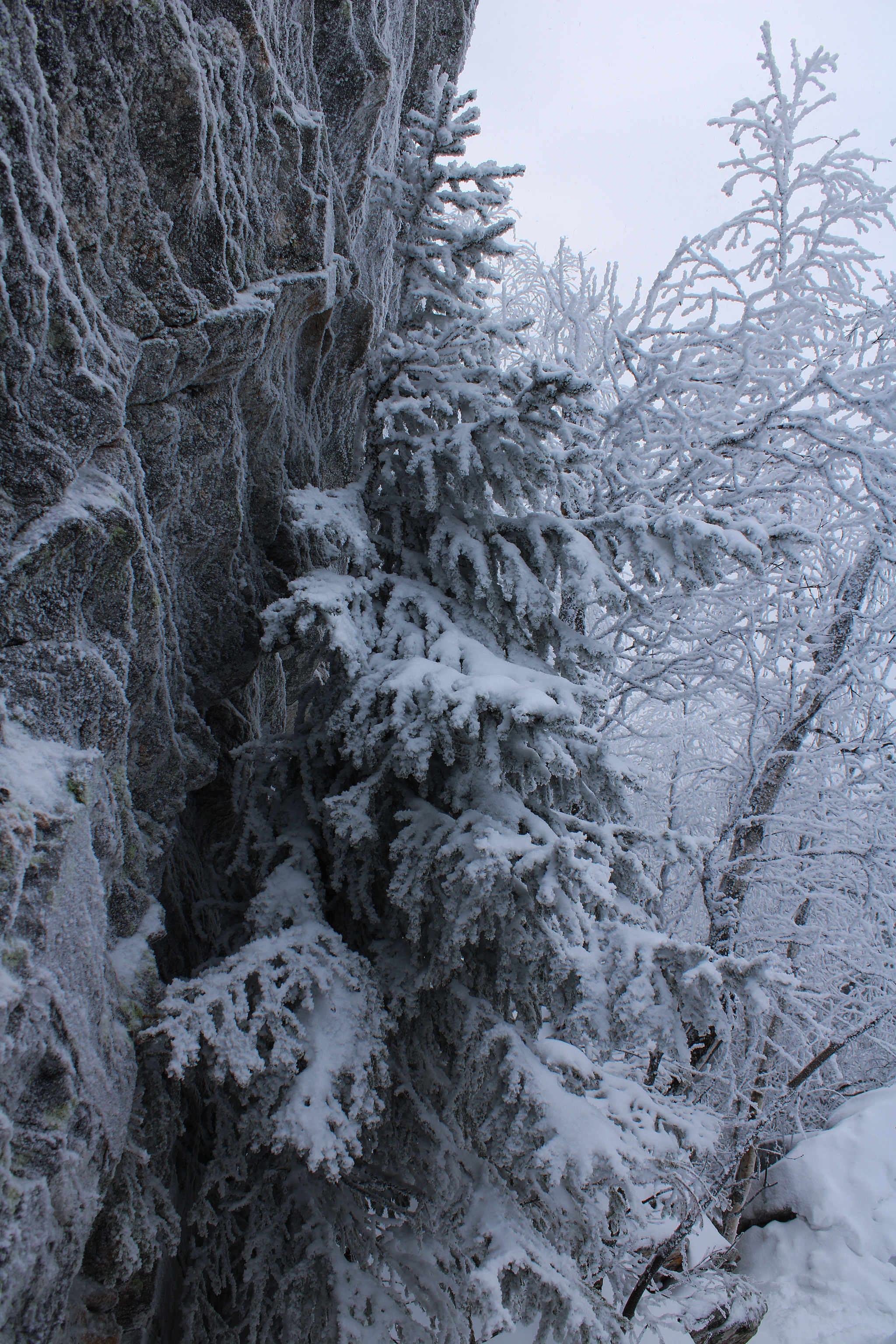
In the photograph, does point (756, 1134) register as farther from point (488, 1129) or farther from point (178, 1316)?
point (178, 1316)

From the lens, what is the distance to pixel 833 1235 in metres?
6.80

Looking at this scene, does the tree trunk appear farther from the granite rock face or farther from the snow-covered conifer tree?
the granite rock face

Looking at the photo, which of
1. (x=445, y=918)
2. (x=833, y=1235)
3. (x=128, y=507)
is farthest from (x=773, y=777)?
(x=128, y=507)

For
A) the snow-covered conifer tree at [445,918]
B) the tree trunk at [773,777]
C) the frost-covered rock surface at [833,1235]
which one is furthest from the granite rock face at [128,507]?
the frost-covered rock surface at [833,1235]

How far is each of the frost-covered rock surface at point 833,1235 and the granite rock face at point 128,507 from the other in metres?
6.12

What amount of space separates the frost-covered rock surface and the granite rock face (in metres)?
6.12

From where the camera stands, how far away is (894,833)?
6.81m

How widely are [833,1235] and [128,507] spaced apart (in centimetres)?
A: 922

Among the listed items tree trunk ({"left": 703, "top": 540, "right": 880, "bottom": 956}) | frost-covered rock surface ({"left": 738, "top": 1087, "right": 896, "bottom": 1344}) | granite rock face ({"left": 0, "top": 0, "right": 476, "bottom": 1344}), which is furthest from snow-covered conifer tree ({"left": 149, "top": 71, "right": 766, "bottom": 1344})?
frost-covered rock surface ({"left": 738, "top": 1087, "right": 896, "bottom": 1344})

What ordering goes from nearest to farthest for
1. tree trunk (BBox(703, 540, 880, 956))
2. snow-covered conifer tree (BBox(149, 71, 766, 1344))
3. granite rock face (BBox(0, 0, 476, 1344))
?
granite rock face (BBox(0, 0, 476, 1344)) < snow-covered conifer tree (BBox(149, 71, 766, 1344)) < tree trunk (BBox(703, 540, 880, 956))

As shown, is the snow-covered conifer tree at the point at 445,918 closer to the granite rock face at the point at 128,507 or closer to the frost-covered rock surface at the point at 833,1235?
the granite rock face at the point at 128,507

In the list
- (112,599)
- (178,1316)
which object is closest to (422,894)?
(112,599)

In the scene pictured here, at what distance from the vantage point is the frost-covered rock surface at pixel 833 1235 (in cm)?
629

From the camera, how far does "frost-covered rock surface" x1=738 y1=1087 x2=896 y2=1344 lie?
248 inches
